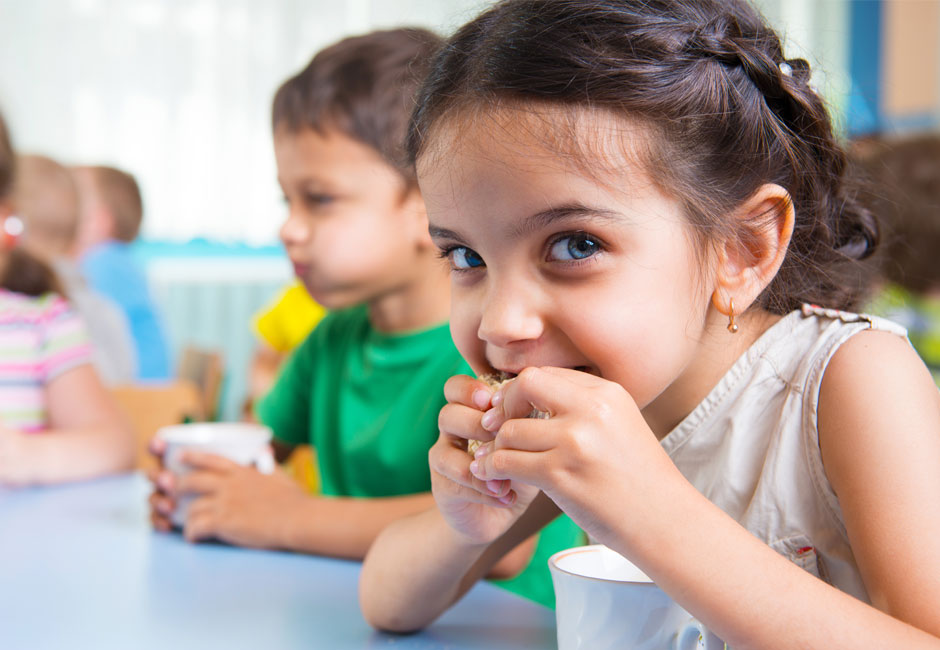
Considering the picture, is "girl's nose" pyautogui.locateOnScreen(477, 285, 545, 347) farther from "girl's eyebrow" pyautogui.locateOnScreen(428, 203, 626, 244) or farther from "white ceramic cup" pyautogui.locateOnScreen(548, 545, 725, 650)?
"white ceramic cup" pyautogui.locateOnScreen(548, 545, 725, 650)

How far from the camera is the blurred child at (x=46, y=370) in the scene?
1407mm

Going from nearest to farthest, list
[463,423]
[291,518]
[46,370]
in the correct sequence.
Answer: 1. [463,423]
2. [291,518]
3. [46,370]

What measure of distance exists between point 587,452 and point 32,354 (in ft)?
4.25

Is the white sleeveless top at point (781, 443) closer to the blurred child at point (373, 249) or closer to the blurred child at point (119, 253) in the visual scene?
the blurred child at point (373, 249)

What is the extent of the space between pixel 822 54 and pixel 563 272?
1.22ft

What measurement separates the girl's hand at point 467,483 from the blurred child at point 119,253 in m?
2.82

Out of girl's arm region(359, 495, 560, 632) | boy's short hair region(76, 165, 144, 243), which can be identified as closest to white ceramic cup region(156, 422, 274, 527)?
girl's arm region(359, 495, 560, 632)

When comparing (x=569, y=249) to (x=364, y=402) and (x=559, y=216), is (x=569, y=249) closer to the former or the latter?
(x=559, y=216)

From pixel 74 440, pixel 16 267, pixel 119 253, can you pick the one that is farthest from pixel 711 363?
pixel 119 253

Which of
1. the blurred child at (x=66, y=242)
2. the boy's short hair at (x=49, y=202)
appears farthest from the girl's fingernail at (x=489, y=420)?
the boy's short hair at (x=49, y=202)

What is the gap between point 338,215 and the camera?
1.16 metres

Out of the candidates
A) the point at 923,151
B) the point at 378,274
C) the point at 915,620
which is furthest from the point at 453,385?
the point at 923,151

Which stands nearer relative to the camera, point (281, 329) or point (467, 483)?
point (467, 483)

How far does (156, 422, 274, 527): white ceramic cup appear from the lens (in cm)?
100
